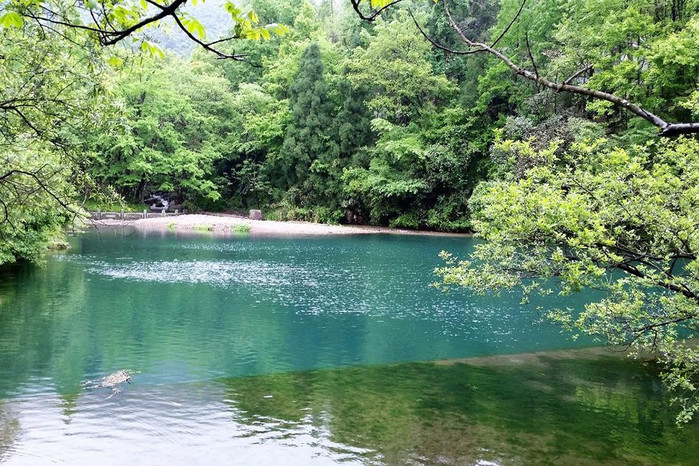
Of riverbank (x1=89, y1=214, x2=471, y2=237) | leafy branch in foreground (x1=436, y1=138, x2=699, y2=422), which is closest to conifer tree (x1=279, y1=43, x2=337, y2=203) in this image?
riverbank (x1=89, y1=214, x2=471, y2=237)

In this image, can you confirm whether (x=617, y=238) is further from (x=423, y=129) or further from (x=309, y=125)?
(x=309, y=125)

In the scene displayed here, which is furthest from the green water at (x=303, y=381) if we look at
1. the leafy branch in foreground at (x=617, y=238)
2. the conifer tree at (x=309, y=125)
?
the conifer tree at (x=309, y=125)

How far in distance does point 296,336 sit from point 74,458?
612cm

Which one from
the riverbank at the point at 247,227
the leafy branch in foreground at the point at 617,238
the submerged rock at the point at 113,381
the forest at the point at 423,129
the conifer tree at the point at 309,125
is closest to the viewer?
the leafy branch in foreground at the point at 617,238

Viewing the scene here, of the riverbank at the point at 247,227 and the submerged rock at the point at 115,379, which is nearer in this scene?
the submerged rock at the point at 115,379

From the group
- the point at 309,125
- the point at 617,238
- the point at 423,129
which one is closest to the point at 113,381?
the point at 617,238

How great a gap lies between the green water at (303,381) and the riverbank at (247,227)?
17.6 m

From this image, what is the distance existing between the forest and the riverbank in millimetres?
2038

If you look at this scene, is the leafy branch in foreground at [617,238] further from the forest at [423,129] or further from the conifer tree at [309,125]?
the conifer tree at [309,125]

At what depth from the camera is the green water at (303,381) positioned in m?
6.40

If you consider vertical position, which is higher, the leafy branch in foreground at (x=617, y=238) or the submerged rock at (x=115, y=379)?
the leafy branch in foreground at (x=617, y=238)

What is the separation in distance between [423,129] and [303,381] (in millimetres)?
31063

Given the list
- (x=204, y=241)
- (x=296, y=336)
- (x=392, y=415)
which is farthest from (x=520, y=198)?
(x=204, y=241)

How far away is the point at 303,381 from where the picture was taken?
892 cm
